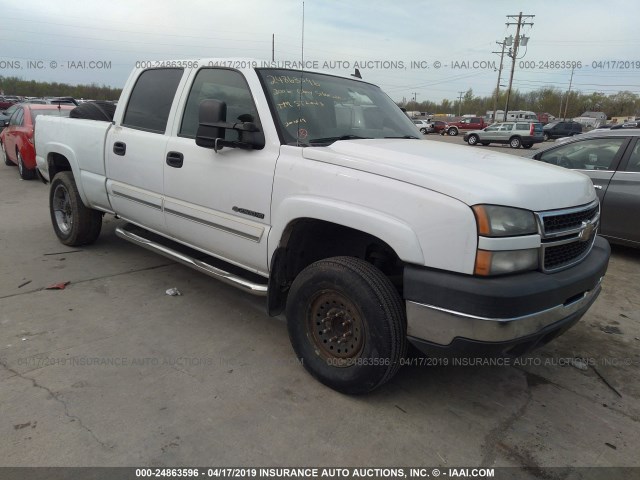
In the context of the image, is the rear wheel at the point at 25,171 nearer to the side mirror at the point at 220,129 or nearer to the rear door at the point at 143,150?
the rear door at the point at 143,150

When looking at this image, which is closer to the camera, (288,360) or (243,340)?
(288,360)

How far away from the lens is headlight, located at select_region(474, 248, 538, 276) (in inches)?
87.3

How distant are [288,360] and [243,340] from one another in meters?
0.44

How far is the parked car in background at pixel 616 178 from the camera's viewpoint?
549cm

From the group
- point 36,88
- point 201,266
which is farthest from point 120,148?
point 36,88

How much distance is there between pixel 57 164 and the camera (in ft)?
18.3

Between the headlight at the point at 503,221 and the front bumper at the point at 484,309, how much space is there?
0.72 feet

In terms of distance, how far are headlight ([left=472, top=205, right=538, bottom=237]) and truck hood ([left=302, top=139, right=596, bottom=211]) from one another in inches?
1.3

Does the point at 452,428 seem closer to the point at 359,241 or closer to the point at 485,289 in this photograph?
the point at 485,289

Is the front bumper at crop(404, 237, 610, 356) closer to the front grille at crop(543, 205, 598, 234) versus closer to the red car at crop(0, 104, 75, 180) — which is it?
the front grille at crop(543, 205, 598, 234)

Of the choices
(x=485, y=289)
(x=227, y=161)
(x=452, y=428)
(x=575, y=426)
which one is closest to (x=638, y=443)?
(x=575, y=426)

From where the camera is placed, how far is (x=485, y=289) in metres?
2.19

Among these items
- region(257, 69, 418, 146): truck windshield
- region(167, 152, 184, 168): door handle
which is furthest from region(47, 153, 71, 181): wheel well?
region(257, 69, 418, 146): truck windshield

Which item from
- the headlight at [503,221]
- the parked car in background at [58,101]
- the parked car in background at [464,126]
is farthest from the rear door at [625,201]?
the parked car in background at [464,126]
